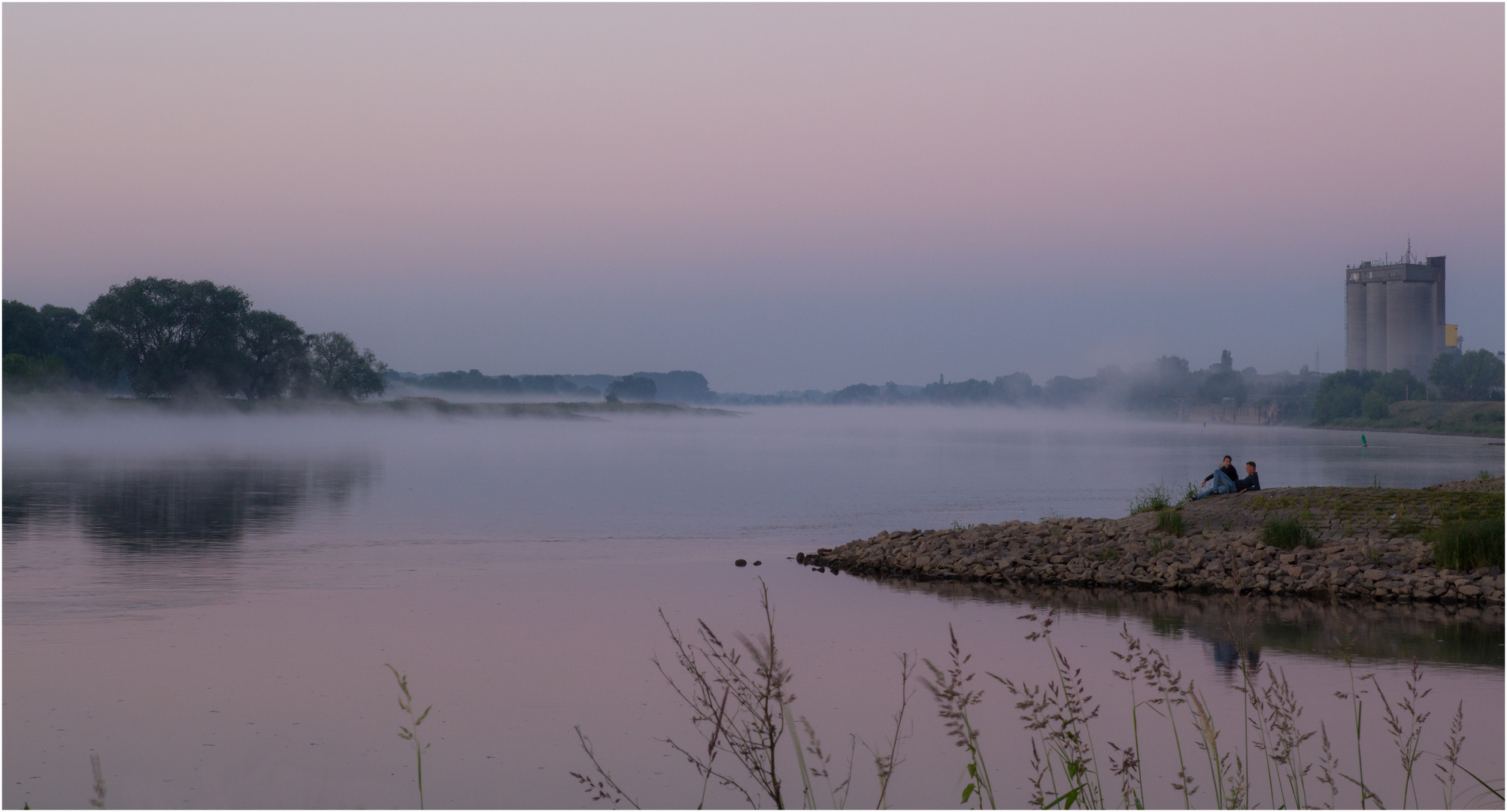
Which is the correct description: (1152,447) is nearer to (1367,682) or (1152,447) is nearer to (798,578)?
(798,578)

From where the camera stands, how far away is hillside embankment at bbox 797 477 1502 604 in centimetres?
1795

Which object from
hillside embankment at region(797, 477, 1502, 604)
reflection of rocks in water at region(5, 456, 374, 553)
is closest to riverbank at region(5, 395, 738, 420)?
reflection of rocks in water at region(5, 456, 374, 553)

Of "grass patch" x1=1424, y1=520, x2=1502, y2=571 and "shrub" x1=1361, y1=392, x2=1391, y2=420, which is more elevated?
"shrub" x1=1361, y1=392, x2=1391, y2=420

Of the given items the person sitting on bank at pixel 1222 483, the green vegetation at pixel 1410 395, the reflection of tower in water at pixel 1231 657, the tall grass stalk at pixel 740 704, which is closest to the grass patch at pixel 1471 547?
the reflection of tower in water at pixel 1231 657

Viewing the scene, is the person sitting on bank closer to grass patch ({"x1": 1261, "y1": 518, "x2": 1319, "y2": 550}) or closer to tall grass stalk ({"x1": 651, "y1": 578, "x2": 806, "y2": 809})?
grass patch ({"x1": 1261, "y1": 518, "x2": 1319, "y2": 550})

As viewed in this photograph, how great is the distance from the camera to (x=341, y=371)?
415 ft

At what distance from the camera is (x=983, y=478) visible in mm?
53750

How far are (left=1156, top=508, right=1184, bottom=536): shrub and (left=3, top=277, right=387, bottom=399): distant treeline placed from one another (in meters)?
101

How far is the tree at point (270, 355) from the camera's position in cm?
11475

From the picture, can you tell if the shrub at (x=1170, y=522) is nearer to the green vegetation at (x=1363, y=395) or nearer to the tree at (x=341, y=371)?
the tree at (x=341, y=371)

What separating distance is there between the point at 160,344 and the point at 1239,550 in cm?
10919

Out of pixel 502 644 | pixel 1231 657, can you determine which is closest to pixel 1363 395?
pixel 1231 657

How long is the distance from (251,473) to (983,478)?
32.2 metres

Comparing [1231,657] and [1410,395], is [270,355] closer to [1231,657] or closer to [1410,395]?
[1231,657]
